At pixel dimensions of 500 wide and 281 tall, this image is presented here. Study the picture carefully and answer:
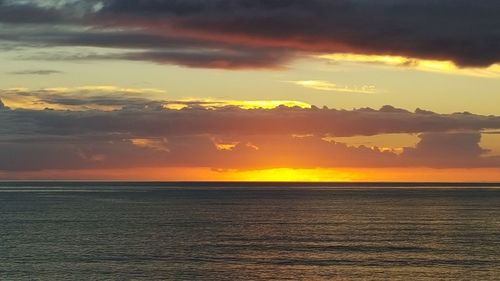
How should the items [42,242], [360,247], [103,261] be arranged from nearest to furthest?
[103,261] → [360,247] → [42,242]

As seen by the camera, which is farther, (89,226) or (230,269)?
(89,226)

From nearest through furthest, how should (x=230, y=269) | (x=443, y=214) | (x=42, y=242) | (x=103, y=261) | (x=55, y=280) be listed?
(x=55, y=280)
(x=230, y=269)
(x=103, y=261)
(x=42, y=242)
(x=443, y=214)

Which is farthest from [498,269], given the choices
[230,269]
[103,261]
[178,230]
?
[178,230]

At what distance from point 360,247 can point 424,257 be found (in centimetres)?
1077

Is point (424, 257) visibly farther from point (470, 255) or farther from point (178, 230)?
point (178, 230)

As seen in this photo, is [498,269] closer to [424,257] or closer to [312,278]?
[424,257]

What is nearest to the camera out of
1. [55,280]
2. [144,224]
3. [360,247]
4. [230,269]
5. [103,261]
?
[55,280]

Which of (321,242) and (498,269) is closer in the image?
(498,269)

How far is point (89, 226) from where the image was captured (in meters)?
127

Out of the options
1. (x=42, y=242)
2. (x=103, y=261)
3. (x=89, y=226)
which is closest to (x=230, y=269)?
(x=103, y=261)

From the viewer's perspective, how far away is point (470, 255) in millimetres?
87875

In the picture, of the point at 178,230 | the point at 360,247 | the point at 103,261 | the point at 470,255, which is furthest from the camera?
the point at 178,230

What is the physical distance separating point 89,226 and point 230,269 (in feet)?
182

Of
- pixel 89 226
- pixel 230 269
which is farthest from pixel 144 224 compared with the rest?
pixel 230 269
